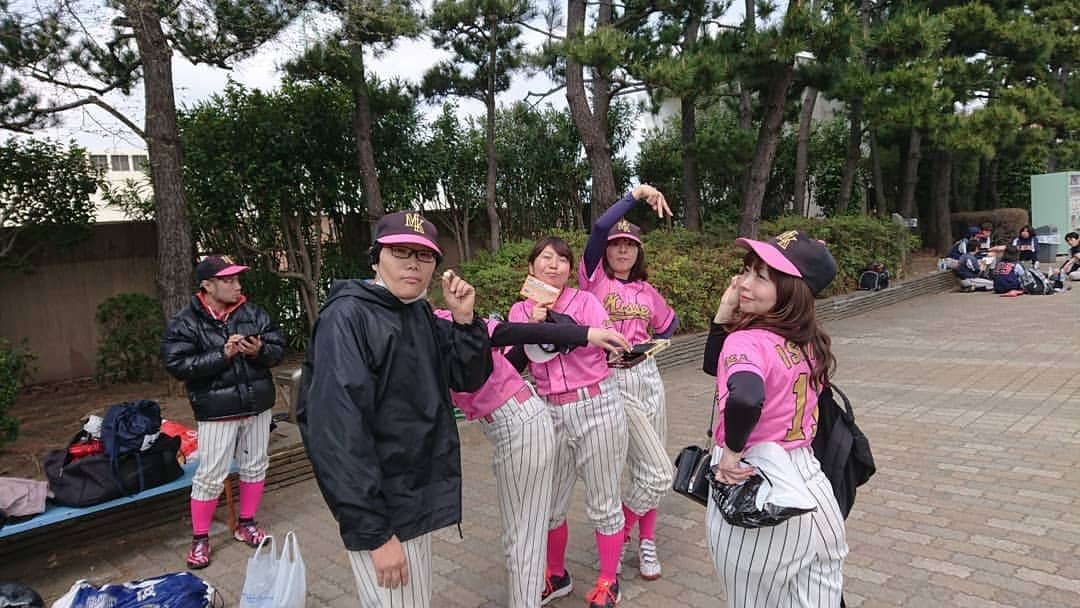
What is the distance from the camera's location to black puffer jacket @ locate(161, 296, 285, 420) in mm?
3893

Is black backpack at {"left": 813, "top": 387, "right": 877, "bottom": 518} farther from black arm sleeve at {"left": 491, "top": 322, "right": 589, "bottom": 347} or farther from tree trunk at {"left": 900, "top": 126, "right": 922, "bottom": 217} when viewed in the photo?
tree trunk at {"left": 900, "top": 126, "right": 922, "bottom": 217}

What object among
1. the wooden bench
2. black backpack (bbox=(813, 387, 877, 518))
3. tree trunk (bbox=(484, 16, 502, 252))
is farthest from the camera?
tree trunk (bbox=(484, 16, 502, 252))

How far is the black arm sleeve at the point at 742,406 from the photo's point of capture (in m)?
1.97

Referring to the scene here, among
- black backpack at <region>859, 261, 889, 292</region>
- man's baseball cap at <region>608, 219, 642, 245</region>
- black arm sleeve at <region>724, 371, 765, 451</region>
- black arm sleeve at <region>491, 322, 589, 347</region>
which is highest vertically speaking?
man's baseball cap at <region>608, 219, 642, 245</region>

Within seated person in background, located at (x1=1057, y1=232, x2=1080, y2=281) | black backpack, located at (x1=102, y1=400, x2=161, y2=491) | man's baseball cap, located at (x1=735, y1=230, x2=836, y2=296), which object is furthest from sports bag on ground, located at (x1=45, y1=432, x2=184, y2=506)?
seated person in background, located at (x1=1057, y1=232, x2=1080, y2=281)

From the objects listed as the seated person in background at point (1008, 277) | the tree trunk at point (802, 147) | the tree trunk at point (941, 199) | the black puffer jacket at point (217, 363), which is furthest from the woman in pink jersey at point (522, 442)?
the tree trunk at point (941, 199)

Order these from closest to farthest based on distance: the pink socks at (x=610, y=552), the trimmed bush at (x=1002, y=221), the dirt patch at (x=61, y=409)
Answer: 1. the pink socks at (x=610, y=552)
2. the dirt patch at (x=61, y=409)
3. the trimmed bush at (x=1002, y=221)

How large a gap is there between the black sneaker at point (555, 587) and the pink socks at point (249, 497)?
192 cm

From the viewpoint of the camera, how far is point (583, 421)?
3137mm

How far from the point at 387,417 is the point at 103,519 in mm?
3011

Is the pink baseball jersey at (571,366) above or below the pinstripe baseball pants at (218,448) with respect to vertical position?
above

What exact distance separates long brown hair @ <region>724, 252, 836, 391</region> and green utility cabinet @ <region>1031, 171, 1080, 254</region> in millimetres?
20983

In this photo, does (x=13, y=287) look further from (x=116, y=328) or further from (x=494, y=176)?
(x=494, y=176)

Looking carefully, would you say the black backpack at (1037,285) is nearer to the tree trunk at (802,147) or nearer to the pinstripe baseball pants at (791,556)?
the tree trunk at (802,147)
